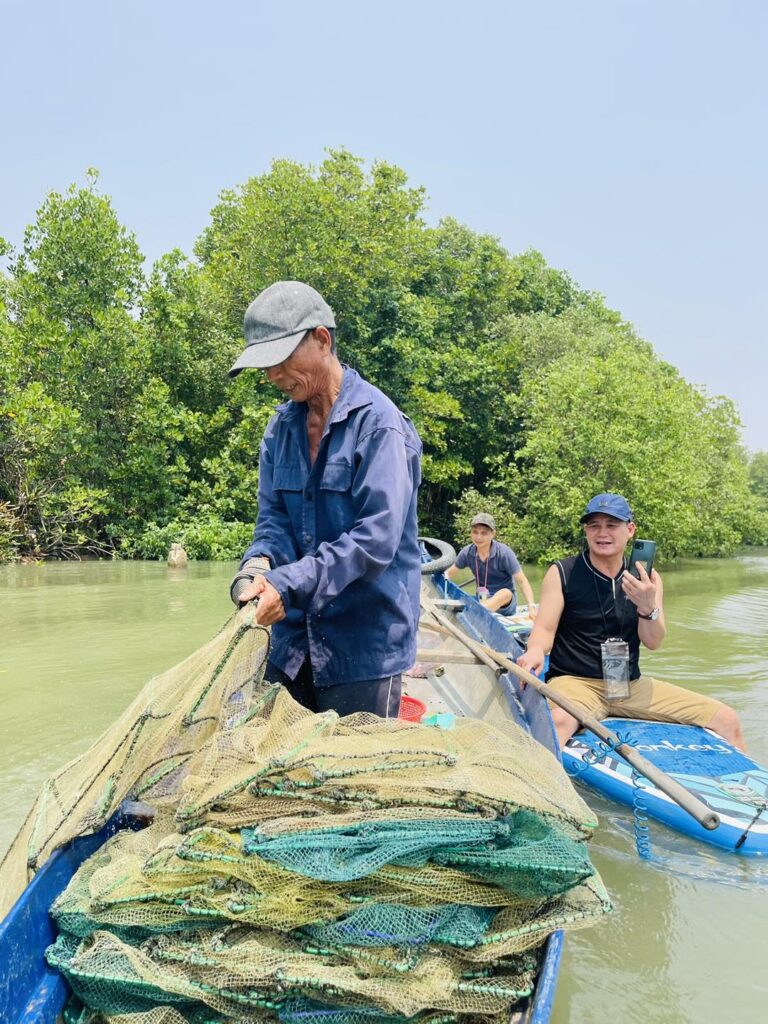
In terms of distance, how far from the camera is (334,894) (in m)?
2.27

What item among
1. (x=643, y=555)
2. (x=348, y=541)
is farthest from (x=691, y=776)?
(x=348, y=541)

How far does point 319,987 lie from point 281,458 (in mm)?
1854

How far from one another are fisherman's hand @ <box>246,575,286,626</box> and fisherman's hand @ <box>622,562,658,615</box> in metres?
2.93

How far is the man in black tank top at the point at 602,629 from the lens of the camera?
5.34 metres

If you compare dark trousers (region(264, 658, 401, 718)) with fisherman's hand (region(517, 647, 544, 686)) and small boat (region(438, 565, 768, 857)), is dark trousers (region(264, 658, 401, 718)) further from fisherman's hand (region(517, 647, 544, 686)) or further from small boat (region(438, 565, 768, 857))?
fisherman's hand (region(517, 647, 544, 686))

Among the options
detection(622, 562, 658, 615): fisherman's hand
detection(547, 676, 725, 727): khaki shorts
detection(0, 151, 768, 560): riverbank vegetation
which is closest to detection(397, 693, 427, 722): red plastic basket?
detection(547, 676, 725, 727): khaki shorts

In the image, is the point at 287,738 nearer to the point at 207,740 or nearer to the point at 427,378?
the point at 207,740

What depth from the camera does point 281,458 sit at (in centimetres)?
327

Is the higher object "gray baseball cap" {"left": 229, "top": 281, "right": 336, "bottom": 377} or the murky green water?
"gray baseball cap" {"left": 229, "top": 281, "right": 336, "bottom": 377}

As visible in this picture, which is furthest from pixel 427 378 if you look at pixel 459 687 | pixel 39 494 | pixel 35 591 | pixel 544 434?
pixel 459 687

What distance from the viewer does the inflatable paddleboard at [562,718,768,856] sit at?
178 inches

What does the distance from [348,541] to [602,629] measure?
3.16 metres

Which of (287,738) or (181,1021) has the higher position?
(287,738)

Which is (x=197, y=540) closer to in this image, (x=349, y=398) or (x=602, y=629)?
(x=602, y=629)
